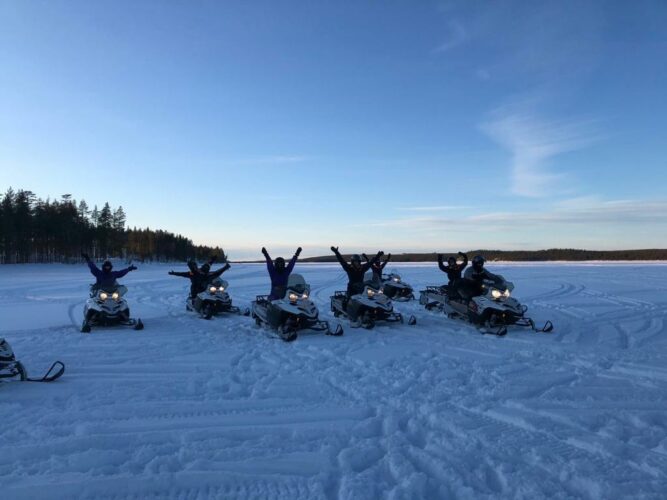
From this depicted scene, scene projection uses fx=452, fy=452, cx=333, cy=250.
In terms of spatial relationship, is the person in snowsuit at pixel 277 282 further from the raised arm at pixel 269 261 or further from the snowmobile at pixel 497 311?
the snowmobile at pixel 497 311

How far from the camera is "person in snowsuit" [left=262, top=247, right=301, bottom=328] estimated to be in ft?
31.8

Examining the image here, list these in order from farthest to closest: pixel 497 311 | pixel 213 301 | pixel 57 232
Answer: pixel 57 232 → pixel 213 301 → pixel 497 311

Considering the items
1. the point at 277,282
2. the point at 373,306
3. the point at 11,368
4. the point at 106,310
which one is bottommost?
the point at 11,368

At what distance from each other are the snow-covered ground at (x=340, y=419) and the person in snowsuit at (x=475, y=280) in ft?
6.64

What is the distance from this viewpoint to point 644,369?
21.4 feet

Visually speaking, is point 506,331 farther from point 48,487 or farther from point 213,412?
point 48,487

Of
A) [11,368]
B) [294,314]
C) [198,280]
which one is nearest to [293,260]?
[294,314]

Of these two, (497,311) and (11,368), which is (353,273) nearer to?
(497,311)

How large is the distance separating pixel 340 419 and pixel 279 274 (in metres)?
6.22

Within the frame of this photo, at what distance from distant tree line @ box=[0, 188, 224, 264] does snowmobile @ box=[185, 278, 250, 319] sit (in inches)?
2154

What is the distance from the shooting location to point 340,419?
4637mm

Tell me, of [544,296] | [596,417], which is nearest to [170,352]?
[596,417]

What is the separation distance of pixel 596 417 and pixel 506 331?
4.93 metres

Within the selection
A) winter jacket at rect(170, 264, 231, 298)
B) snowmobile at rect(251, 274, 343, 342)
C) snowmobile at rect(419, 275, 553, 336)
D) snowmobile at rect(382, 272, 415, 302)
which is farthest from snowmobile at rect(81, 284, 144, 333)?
snowmobile at rect(382, 272, 415, 302)
